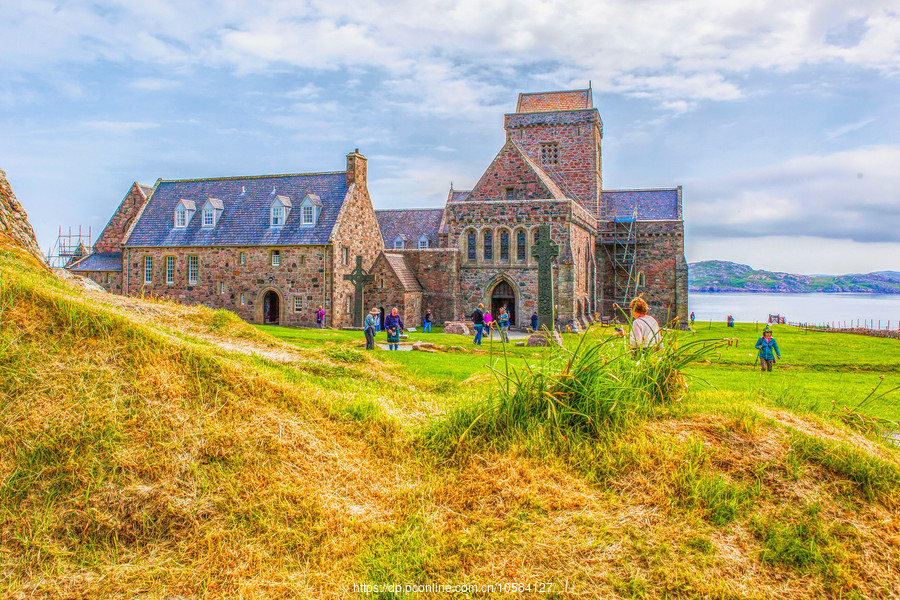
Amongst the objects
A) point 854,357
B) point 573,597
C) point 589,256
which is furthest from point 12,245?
point 589,256

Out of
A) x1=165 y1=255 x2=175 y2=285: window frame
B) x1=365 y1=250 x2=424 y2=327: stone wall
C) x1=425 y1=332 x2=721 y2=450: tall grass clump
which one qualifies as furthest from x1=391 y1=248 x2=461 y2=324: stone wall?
x1=425 y1=332 x2=721 y2=450: tall grass clump

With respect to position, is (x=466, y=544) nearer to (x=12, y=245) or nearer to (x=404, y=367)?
(x=404, y=367)

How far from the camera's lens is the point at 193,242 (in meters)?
36.6

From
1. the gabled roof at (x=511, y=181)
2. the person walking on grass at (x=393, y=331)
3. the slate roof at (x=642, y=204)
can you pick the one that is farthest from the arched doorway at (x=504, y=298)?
the person walking on grass at (x=393, y=331)

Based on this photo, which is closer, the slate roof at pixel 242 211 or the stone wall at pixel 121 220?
the slate roof at pixel 242 211

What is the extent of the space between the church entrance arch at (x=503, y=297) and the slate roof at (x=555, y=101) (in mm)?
19979

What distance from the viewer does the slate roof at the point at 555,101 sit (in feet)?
163

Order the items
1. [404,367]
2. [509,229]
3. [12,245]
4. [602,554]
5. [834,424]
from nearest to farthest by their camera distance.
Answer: [602,554]
[834,424]
[12,245]
[404,367]
[509,229]

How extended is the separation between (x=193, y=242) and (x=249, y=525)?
34.8 m

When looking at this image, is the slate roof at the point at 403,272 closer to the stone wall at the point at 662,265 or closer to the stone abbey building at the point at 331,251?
the stone abbey building at the point at 331,251

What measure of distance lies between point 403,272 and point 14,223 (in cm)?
2416

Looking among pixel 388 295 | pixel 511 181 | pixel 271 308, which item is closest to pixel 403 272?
pixel 388 295

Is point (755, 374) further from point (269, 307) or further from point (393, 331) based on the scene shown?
point (269, 307)

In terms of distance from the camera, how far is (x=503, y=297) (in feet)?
122
